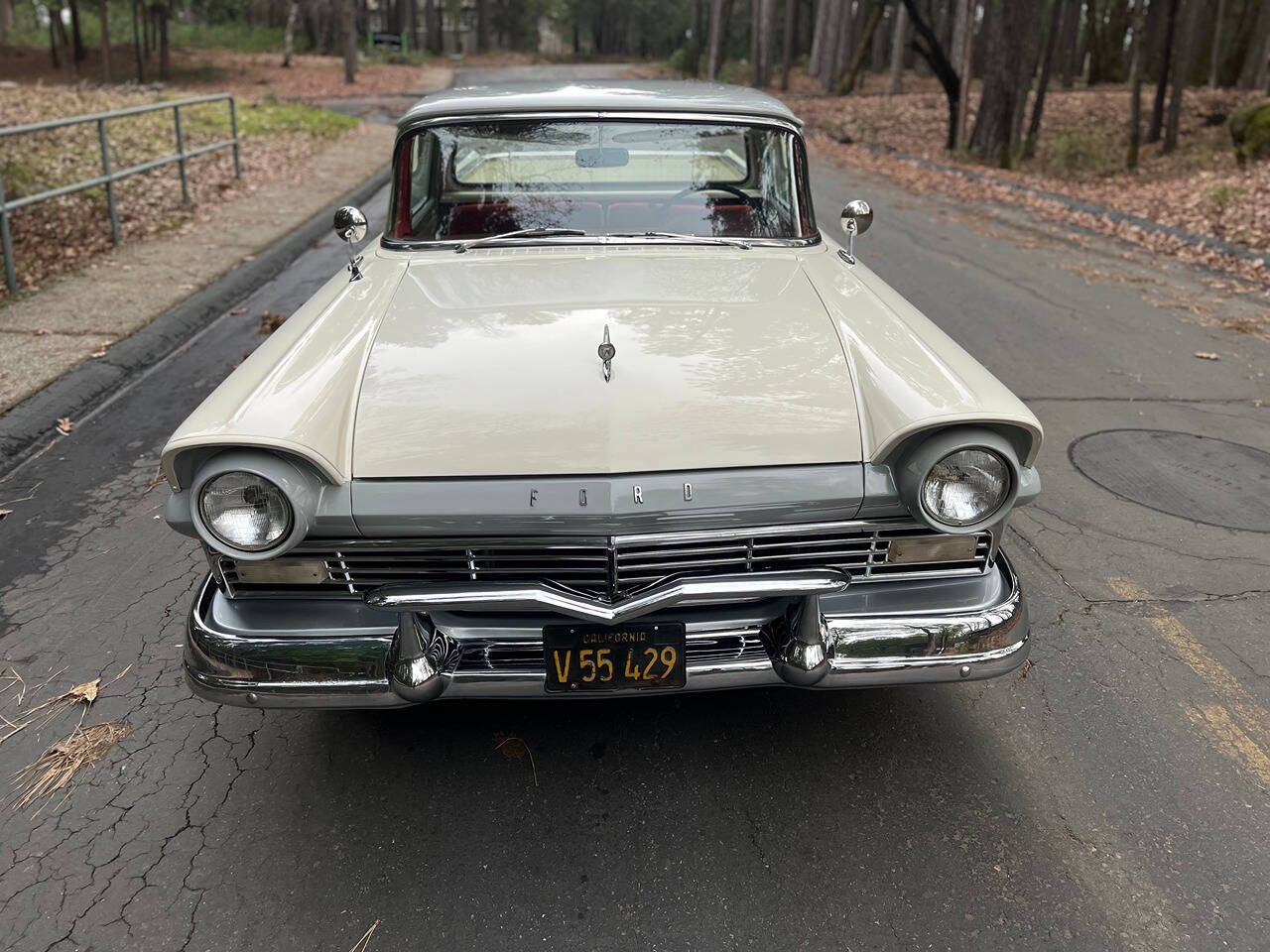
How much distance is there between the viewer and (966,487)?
2344 millimetres

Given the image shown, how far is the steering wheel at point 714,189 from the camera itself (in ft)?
12.3

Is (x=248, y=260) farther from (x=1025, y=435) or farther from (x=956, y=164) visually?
(x=956, y=164)

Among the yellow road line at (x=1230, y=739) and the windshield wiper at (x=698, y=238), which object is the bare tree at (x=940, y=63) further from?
the yellow road line at (x=1230, y=739)

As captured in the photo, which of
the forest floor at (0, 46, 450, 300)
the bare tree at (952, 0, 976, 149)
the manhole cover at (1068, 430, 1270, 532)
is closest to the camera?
the manhole cover at (1068, 430, 1270, 532)

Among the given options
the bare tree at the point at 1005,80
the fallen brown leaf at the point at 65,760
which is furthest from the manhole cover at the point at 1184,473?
the bare tree at the point at 1005,80

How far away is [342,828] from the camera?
97.9 inches

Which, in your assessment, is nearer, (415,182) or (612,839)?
(612,839)

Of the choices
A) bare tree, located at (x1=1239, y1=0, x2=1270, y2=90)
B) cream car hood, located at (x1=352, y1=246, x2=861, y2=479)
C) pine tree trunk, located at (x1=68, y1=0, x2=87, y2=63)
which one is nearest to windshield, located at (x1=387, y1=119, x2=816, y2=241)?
cream car hood, located at (x1=352, y1=246, x2=861, y2=479)

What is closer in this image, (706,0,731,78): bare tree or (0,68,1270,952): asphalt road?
(0,68,1270,952): asphalt road

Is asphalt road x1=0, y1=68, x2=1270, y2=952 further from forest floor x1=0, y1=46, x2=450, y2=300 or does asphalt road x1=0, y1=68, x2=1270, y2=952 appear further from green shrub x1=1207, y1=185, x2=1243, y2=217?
green shrub x1=1207, y1=185, x2=1243, y2=217

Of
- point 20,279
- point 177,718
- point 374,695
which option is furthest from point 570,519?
point 20,279

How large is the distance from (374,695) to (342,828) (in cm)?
41

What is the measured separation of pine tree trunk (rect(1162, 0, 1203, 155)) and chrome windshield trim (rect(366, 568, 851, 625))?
16.2 metres

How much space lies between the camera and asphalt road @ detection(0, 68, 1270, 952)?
2207 millimetres
